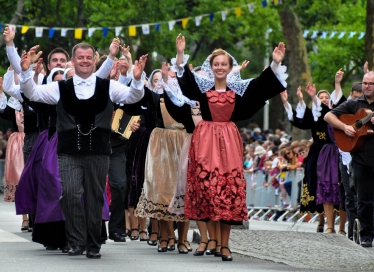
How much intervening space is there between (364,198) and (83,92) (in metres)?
3.51

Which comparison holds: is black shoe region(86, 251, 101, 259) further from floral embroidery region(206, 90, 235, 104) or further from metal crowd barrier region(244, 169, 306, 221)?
metal crowd barrier region(244, 169, 306, 221)

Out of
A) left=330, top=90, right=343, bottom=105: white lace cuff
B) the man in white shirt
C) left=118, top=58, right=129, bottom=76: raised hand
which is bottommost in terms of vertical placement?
the man in white shirt

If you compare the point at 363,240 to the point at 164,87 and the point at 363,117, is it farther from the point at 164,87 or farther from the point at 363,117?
the point at 164,87

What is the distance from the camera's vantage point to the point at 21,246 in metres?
12.3

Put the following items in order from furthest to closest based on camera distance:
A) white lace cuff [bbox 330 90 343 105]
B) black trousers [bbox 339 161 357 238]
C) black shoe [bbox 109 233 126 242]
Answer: white lace cuff [bbox 330 90 343 105]
black trousers [bbox 339 161 357 238]
black shoe [bbox 109 233 126 242]

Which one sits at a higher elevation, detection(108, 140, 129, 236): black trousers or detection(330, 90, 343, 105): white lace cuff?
detection(330, 90, 343, 105): white lace cuff

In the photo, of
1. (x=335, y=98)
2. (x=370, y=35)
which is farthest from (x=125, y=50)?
(x=370, y=35)

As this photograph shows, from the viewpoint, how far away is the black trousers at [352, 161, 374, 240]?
41.1 ft

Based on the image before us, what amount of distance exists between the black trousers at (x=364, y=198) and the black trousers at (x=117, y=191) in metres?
2.57

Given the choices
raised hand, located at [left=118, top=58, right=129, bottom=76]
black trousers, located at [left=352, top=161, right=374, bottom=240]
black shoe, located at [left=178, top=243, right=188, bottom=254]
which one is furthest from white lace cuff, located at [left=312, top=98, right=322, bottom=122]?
black shoe, located at [left=178, top=243, right=188, bottom=254]

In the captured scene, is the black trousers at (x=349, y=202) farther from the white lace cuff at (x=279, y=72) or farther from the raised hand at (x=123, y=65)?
the raised hand at (x=123, y=65)

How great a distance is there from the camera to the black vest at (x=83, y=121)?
1064 cm

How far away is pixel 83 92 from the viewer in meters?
10.7

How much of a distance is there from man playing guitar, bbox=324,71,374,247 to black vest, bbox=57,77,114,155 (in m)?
2.90
